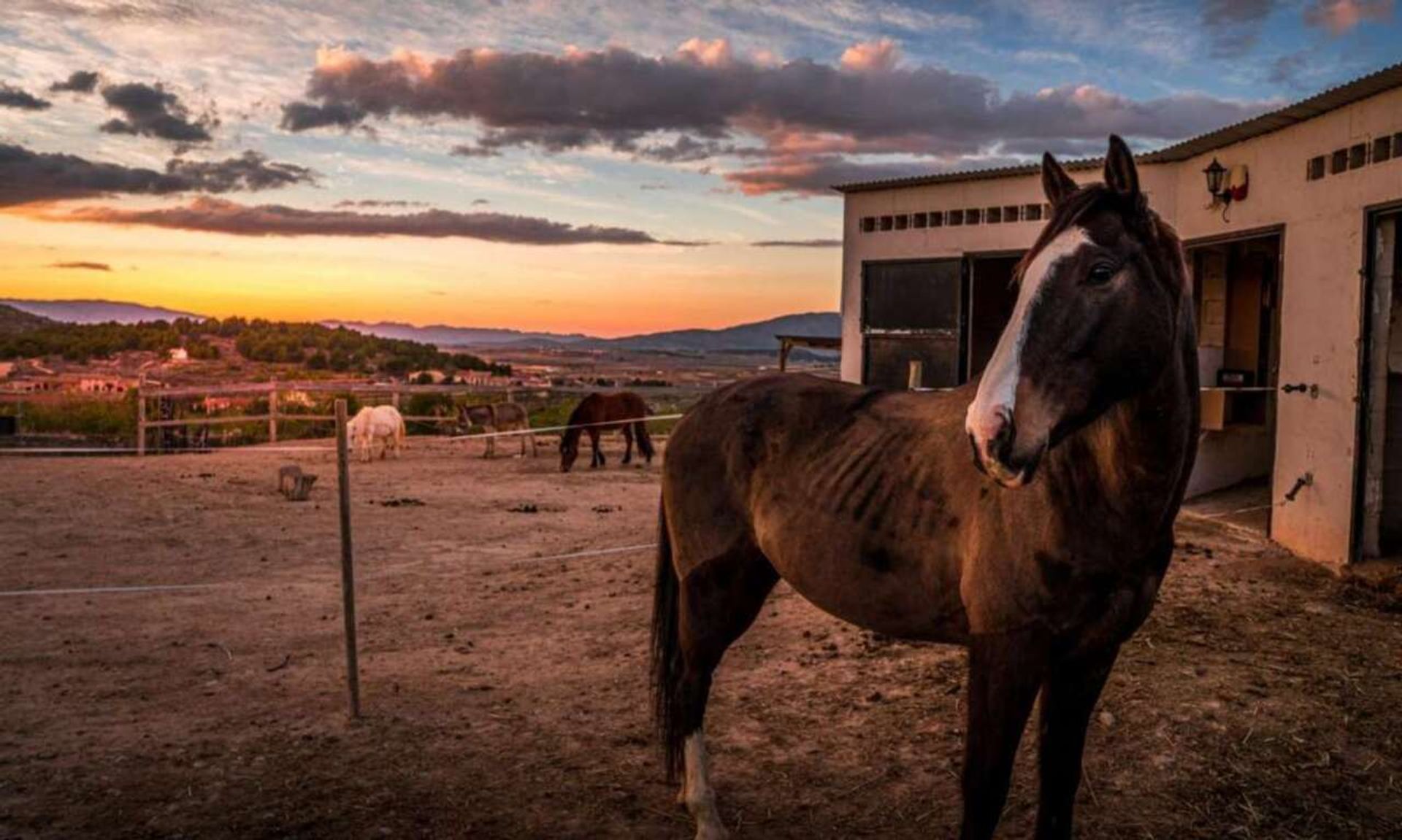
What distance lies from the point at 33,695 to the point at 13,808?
5.01 feet

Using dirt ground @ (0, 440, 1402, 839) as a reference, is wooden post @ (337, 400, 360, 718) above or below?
above

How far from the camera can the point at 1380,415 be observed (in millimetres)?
7207

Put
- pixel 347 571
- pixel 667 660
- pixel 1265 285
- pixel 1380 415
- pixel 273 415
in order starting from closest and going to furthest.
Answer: pixel 667 660
pixel 347 571
pixel 1380 415
pixel 1265 285
pixel 273 415

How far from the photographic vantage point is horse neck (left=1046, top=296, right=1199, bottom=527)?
2.08 meters

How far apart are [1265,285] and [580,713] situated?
9.82m

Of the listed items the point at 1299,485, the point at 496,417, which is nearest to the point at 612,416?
the point at 496,417

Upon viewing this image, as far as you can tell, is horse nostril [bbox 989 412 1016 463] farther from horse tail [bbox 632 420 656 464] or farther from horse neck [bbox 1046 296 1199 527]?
horse tail [bbox 632 420 656 464]

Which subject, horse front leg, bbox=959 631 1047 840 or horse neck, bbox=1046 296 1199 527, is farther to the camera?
horse front leg, bbox=959 631 1047 840

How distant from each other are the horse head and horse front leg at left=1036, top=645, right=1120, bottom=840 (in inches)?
28.5

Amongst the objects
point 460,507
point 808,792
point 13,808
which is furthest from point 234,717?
point 460,507

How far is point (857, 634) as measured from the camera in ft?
18.4

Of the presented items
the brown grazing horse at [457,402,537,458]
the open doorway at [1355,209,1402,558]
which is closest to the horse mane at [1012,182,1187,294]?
the open doorway at [1355,209,1402,558]

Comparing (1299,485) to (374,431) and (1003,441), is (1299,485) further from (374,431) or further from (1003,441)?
(374,431)

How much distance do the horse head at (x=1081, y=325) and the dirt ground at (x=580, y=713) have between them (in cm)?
205
